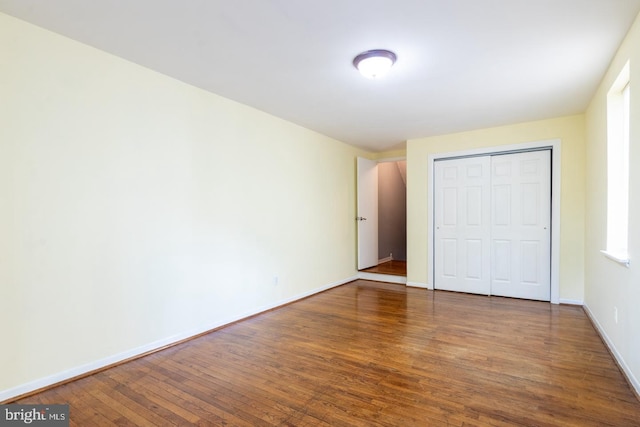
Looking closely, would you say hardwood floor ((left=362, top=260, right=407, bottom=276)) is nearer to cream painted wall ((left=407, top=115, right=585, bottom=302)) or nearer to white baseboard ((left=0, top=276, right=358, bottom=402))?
cream painted wall ((left=407, top=115, right=585, bottom=302))

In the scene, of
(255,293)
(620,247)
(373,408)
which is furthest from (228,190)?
(620,247)

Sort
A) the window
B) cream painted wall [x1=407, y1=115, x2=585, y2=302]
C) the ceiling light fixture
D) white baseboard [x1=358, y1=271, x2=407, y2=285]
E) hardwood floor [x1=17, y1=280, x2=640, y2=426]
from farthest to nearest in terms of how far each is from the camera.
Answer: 1. white baseboard [x1=358, y1=271, x2=407, y2=285]
2. cream painted wall [x1=407, y1=115, x2=585, y2=302]
3. the window
4. the ceiling light fixture
5. hardwood floor [x1=17, y1=280, x2=640, y2=426]

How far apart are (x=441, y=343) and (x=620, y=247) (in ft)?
5.69

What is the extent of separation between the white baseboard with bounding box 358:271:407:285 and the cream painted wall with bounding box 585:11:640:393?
2392 mm

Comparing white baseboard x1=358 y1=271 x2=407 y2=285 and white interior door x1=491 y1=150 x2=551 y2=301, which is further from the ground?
white interior door x1=491 y1=150 x2=551 y2=301

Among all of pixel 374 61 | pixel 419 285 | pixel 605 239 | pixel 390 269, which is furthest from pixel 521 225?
pixel 374 61

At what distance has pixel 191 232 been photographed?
10.0 feet

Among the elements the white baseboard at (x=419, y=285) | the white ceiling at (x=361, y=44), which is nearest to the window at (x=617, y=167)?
the white ceiling at (x=361, y=44)

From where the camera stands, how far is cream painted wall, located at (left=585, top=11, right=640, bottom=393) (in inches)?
80.0

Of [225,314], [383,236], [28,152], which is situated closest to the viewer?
[28,152]

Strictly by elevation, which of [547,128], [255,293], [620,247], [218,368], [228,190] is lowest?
[218,368]

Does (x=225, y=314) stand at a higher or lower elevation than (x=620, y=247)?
lower

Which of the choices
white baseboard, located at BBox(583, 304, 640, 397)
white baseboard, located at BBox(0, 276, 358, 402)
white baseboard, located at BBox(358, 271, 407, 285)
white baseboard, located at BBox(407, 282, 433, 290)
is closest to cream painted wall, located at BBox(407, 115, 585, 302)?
white baseboard, located at BBox(583, 304, 640, 397)

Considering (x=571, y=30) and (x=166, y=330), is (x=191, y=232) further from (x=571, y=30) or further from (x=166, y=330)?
(x=571, y=30)
